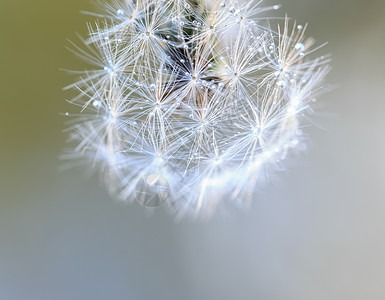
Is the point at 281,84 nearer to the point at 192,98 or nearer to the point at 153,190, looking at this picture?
the point at 192,98

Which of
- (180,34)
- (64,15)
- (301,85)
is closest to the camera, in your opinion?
Answer: (180,34)

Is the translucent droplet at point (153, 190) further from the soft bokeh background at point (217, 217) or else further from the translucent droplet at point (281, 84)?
the translucent droplet at point (281, 84)

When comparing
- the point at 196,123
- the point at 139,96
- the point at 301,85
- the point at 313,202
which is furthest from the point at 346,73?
the point at 139,96

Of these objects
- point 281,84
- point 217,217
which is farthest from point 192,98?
point 217,217

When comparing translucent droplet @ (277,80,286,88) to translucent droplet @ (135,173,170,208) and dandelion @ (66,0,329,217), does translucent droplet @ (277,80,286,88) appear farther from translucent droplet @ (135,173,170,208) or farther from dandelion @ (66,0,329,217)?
translucent droplet @ (135,173,170,208)

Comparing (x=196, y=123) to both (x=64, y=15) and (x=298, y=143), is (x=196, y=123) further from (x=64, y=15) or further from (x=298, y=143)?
(x=64, y=15)

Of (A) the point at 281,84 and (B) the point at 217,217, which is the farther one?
(B) the point at 217,217

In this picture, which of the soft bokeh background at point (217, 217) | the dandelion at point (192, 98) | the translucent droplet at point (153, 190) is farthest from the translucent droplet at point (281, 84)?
the translucent droplet at point (153, 190)
